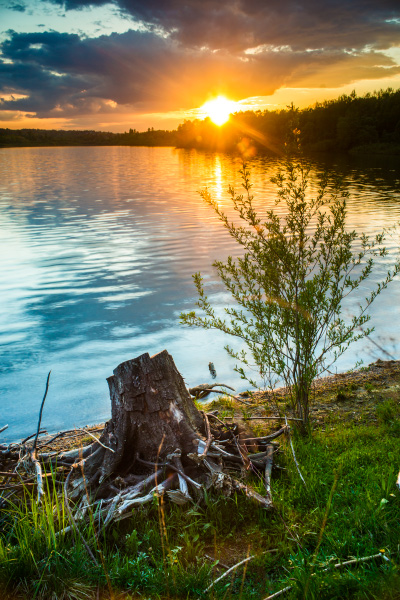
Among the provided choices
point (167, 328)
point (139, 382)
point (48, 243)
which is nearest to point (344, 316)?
point (167, 328)

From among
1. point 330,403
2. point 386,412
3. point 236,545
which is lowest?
point 330,403

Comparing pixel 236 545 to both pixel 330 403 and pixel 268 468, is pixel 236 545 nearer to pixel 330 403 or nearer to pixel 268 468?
pixel 268 468

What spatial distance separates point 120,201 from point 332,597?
118ft

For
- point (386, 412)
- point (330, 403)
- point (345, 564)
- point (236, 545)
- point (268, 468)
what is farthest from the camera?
point (330, 403)

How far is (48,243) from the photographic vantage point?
21203 millimetres

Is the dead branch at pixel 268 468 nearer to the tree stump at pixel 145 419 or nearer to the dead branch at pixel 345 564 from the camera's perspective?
the tree stump at pixel 145 419

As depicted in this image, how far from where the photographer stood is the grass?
3135 millimetres

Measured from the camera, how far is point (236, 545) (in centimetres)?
383

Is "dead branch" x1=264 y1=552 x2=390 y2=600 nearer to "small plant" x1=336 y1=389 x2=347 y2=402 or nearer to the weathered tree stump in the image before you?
the weathered tree stump

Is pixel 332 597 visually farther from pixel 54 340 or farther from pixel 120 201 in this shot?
pixel 120 201

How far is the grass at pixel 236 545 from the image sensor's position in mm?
3135

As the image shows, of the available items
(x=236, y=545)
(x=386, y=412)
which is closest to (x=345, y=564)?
(x=236, y=545)

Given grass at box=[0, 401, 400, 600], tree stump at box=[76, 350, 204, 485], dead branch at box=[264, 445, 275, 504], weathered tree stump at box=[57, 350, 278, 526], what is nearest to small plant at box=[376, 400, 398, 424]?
grass at box=[0, 401, 400, 600]

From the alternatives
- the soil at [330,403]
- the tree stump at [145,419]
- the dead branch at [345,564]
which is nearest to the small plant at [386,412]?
the soil at [330,403]
